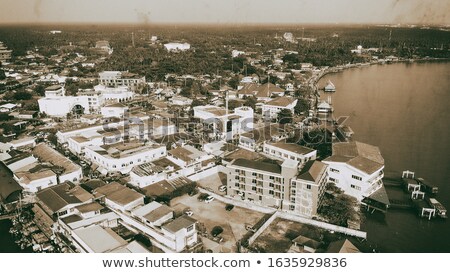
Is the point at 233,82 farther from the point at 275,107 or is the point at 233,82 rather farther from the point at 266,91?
the point at 275,107

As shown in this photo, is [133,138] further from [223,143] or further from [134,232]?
[134,232]

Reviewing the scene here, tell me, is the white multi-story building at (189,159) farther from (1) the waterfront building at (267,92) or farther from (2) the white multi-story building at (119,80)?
(2) the white multi-story building at (119,80)

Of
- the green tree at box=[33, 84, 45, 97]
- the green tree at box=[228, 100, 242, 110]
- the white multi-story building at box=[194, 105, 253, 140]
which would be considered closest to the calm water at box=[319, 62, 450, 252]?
the white multi-story building at box=[194, 105, 253, 140]

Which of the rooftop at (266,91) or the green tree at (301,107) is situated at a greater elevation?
the rooftop at (266,91)

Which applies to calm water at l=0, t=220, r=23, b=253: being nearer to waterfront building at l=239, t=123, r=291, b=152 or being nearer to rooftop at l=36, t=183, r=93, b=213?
rooftop at l=36, t=183, r=93, b=213

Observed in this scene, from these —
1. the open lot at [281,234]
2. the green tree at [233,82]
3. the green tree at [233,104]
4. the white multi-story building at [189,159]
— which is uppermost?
the green tree at [233,82]

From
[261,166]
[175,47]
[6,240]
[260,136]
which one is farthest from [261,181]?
[175,47]

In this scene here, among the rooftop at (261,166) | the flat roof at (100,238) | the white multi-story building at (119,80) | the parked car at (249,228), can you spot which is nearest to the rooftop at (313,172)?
the rooftop at (261,166)
